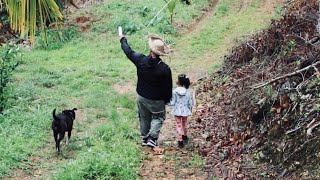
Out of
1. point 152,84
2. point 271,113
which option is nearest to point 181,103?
point 152,84

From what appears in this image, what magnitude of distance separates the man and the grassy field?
1.33 feet

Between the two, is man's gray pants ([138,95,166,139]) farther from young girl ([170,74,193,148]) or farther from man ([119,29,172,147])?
young girl ([170,74,193,148])

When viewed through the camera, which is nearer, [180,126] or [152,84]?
[152,84]

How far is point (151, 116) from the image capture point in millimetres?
7457

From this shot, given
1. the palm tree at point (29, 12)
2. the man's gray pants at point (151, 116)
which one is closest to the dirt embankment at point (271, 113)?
the man's gray pants at point (151, 116)

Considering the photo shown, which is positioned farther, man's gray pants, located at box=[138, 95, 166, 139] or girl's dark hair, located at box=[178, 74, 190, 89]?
girl's dark hair, located at box=[178, 74, 190, 89]

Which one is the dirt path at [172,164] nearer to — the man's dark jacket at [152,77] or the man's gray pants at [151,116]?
the man's gray pants at [151,116]

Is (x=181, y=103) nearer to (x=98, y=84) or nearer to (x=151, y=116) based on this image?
(x=151, y=116)

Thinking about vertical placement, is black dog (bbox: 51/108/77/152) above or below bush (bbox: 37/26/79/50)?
below

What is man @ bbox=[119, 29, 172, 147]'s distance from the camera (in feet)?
22.7

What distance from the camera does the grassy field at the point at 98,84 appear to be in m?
6.90

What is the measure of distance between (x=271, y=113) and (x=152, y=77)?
1705 millimetres

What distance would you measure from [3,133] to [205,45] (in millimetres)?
8641

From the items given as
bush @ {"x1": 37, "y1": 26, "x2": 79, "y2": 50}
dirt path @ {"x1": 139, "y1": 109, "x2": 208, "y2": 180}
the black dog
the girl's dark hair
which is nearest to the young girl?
the girl's dark hair
